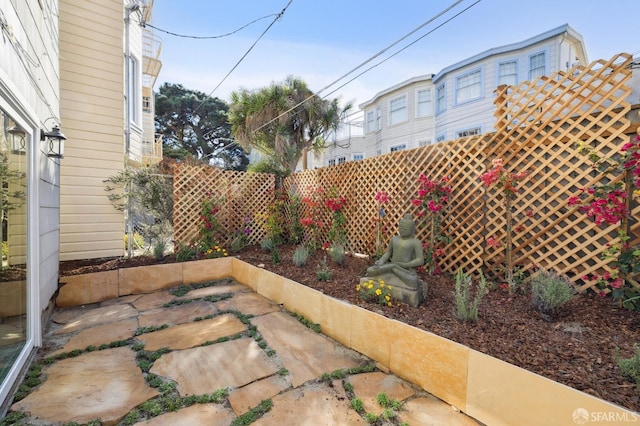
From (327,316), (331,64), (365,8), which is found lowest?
(327,316)

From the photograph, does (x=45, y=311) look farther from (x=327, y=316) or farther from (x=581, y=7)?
(x=581, y=7)

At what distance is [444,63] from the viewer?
9.43m

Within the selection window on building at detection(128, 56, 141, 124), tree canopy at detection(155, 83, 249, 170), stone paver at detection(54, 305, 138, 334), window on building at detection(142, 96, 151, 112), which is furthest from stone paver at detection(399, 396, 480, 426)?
tree canopy at detection(155, 83, 249, 170)

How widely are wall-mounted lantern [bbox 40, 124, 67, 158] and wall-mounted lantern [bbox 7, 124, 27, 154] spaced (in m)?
0.69


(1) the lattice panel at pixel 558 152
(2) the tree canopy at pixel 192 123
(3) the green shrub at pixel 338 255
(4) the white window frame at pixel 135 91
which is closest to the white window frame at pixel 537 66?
(1) the lattice panel at pixel 558 152

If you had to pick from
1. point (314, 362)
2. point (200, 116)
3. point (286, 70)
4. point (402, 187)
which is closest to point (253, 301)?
point (314, 362)

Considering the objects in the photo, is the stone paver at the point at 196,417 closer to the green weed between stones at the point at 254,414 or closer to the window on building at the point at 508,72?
the green weed between stones at the point at 254,414

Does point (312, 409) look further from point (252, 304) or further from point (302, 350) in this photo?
point (252, 304)

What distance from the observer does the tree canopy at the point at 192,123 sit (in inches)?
714

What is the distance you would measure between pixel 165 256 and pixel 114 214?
112 centimetres

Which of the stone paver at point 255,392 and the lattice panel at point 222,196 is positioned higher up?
the lattice panel at point 222,196

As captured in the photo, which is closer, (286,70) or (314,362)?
(314,362)

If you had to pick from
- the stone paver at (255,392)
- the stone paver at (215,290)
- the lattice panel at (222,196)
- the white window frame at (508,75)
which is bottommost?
the stone paver at (255,392)

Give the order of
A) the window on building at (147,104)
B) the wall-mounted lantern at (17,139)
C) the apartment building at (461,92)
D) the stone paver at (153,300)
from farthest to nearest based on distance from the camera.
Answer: the window on building at (147,104) < the apartment building at (461,92) < the stone paver at (153,300) < the wall-mounted lantern at (17,139)
